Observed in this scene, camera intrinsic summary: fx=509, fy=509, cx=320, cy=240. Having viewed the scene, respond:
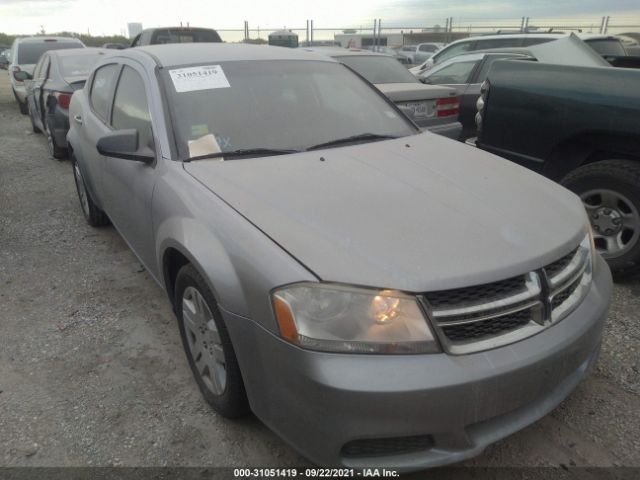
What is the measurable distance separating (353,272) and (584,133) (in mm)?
2617

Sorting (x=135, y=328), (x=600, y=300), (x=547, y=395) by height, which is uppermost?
(x=600, y=300)

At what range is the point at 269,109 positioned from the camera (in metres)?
2.88

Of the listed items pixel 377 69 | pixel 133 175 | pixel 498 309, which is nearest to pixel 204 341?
pixel 133 175

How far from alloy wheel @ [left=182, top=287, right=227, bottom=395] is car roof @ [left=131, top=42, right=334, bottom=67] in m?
1.49

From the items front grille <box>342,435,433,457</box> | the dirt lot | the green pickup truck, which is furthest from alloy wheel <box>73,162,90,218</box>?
front grille <box>342,435,433,457</box>

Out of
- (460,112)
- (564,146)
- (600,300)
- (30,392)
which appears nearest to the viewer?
(600,300)

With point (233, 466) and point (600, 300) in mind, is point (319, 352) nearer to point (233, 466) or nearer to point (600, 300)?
point (233, 466)

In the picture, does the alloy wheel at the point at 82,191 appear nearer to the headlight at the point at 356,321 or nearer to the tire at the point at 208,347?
the tire at the point at 208,347

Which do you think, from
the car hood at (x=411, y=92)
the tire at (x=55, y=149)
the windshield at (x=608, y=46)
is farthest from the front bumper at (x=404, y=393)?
the tire at (x=55, y=149)

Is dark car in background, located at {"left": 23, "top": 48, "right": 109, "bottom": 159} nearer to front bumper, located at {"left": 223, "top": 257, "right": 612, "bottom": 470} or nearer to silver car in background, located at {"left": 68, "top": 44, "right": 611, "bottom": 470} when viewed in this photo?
silver car in background, located at {"left": 68, "top": 44, "right": 611, "bottom": 470}

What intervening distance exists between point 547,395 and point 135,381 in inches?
78.0

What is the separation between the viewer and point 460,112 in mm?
6891

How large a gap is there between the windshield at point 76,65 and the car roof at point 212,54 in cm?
419

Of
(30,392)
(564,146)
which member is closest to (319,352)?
(30,392)
